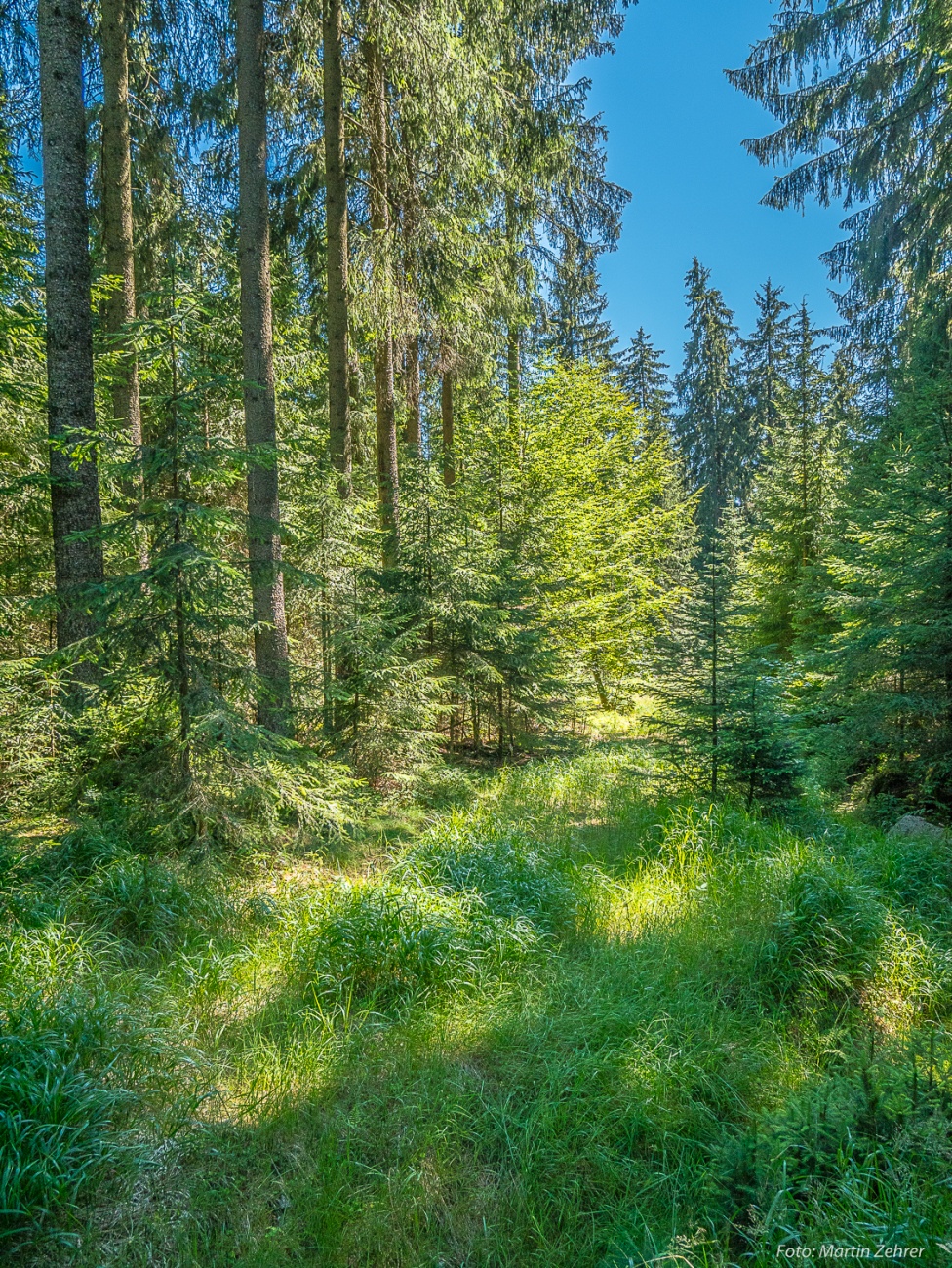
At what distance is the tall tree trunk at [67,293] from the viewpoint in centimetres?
528

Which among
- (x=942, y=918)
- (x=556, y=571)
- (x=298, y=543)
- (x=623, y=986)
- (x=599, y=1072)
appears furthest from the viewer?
(x=556, y=571)

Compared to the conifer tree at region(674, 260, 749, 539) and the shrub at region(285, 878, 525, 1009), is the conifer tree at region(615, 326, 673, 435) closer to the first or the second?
the conifer tree at region(674, 260, 749, 539)

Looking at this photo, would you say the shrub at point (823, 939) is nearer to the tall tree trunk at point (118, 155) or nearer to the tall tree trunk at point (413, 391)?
the tall tree trunk at point (118, 155)

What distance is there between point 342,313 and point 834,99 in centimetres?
1057

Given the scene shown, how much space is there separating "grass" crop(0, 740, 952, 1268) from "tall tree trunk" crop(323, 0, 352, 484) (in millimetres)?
5142

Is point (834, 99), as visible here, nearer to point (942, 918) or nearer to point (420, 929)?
point (942, 918)

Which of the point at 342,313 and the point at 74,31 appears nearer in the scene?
the point at 74,31

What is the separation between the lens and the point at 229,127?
27.9 ft

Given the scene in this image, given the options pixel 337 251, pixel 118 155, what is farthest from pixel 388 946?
pixel 118 155

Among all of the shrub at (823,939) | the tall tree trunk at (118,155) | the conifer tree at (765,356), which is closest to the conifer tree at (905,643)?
the shrub at (823,939)

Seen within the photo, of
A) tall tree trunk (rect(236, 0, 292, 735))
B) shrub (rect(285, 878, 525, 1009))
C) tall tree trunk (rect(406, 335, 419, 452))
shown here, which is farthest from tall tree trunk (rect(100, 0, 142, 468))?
shrub (rect(285, 878, 525, 1009))

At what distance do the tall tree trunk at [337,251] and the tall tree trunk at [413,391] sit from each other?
11.3ft

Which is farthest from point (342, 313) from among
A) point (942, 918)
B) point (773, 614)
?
point (773, 614)

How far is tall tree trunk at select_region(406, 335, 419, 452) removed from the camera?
11367mm
